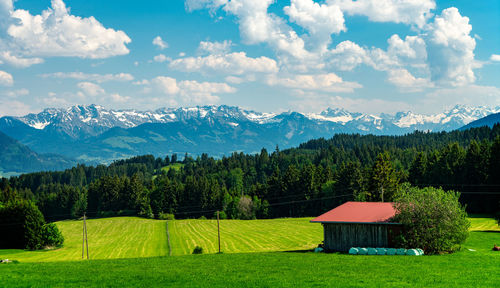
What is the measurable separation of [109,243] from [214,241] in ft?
71.2

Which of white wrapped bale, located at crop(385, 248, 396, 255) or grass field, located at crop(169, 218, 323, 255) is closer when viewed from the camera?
white wrapped bale, located at crop(385, 248, 396, 255)

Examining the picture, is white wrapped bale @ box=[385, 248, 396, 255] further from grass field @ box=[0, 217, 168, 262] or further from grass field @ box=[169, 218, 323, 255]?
grass field @ box=[0, 217, 168, 262]

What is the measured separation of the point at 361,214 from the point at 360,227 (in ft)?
7.76

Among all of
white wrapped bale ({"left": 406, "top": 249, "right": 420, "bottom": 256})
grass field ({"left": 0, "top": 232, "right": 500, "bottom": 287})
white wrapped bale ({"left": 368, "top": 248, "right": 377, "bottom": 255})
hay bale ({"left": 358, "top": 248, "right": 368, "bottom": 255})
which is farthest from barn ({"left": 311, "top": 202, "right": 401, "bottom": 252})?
grass field ({"left": 0, "top": 232, "right": 500, "bottom": 287})

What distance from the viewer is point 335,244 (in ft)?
156

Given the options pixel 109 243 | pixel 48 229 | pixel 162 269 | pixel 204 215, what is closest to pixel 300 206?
pixel 204 215

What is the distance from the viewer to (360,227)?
→ 45781 mm

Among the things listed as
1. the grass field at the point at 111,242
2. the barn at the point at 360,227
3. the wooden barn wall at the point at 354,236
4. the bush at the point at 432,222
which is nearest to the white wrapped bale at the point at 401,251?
the bush at the point at 432,222

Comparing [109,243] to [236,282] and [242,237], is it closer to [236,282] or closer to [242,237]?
[242,237]

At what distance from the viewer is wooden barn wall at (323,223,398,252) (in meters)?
44.5

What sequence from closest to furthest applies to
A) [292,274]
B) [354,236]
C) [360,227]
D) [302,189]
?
[292,274] → [360,227] → [354,236] → [302,189]

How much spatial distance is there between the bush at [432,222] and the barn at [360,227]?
189 centimetres

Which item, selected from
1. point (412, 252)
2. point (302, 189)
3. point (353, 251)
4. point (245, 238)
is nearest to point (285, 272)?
point (412, 252)

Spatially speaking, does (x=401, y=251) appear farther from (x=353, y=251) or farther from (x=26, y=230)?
(x=26, y=230)
